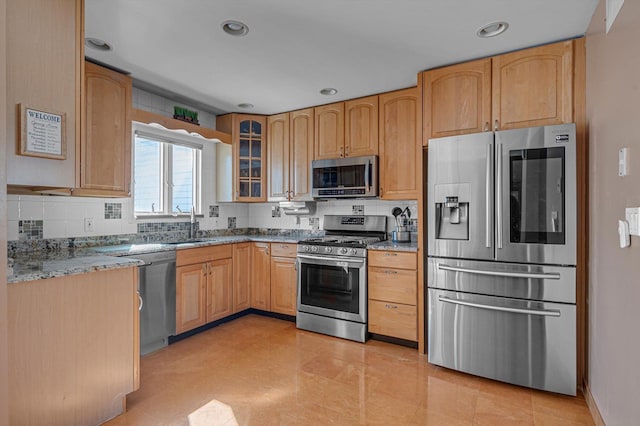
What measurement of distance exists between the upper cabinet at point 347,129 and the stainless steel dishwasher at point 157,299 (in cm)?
191

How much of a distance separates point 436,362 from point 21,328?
2566mm

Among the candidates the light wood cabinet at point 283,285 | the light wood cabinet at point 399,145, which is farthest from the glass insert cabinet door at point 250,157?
the light wood cabinet at point 399,145

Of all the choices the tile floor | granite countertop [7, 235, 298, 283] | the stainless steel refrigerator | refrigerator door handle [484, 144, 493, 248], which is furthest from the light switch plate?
granite countertop [7, 235, 298, 283]

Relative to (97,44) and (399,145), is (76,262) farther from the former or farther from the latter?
(399,145)

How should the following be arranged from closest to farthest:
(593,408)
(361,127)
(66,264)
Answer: (66,264), (593,408), (361,127)

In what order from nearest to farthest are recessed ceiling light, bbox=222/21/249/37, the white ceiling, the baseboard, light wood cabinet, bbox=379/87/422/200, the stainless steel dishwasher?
the baseboard → the white ceiling → recessed ceiling light, bbox=222/21/249/37 → the stainless steel dishwasher → light wood cabinet, bbox=379/87/422/200

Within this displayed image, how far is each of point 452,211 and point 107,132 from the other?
2.72 m

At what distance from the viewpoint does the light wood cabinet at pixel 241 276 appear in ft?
12.4

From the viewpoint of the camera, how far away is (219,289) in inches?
141

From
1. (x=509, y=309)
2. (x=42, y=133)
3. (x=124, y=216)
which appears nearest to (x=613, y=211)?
(x=509, y=309)

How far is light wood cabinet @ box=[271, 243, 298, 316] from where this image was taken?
3736mm

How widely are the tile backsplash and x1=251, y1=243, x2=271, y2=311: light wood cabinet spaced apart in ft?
2.08

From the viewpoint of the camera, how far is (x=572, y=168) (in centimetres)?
219

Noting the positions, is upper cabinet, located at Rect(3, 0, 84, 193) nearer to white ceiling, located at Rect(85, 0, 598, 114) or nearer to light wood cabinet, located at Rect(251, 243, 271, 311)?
white ceiling, located at Rect(85, 0, 598, 114)
